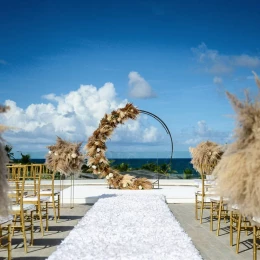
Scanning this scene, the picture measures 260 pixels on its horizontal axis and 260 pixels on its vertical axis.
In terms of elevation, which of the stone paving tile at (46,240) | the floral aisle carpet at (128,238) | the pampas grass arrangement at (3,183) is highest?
the pampas grass arrangement at (3,183)

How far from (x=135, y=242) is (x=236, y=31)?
1692cm

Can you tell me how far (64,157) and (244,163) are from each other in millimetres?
6014

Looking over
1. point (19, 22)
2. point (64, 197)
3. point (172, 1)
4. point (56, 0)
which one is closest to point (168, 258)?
point (64, 197)

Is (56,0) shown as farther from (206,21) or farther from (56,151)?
(56,151)

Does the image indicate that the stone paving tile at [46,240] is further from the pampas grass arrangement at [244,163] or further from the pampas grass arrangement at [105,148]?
the pampas grass arrangement at [244,163]

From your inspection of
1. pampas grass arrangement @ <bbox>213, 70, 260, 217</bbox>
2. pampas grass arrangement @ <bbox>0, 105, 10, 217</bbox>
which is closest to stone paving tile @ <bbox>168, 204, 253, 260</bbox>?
pampas grass arrangement @ <bbox>213, 70, 260, 217</bbox>

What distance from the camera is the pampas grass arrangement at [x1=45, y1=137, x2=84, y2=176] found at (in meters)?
8.14

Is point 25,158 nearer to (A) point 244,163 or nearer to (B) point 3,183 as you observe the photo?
(B) point 3,183

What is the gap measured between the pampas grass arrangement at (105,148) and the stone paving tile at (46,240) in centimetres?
223

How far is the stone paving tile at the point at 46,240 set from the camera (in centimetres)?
490

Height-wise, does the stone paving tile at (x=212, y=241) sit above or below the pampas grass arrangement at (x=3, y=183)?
below

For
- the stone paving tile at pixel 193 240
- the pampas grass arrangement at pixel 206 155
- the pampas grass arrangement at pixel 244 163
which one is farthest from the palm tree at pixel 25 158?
the pampas grass arrangement at pixel 244 163

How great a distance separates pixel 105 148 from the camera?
33.6 feet

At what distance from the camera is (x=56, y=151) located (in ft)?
27.1
